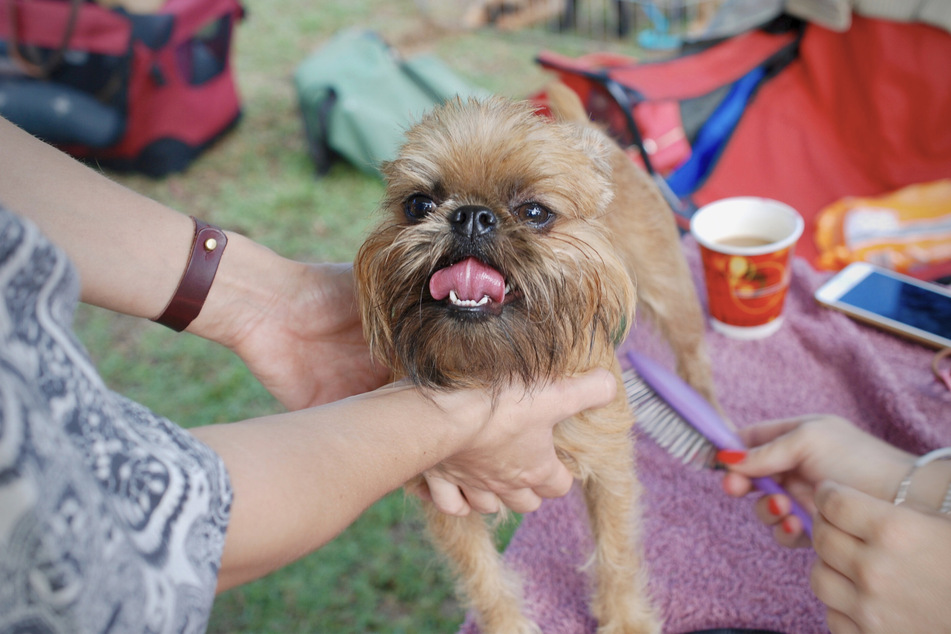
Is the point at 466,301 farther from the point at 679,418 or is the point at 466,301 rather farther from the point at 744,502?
the point at 744,502

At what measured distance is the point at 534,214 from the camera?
1.43m

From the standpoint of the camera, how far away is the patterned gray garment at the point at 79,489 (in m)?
0.66

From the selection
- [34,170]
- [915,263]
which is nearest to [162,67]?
[34,170]

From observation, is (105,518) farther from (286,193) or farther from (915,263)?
(286,193)

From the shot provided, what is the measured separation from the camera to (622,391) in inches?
70.7

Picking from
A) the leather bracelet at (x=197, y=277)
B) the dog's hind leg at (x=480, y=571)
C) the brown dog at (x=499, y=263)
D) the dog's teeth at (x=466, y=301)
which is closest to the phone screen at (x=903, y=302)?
the brown dog at (x=499, y=263)

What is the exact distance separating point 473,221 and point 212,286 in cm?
75

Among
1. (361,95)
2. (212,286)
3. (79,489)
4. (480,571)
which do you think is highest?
(79,489)

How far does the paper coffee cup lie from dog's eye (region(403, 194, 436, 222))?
145 cm

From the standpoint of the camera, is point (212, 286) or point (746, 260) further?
point (746, 260)

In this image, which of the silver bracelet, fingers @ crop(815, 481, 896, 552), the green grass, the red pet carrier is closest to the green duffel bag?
the green grass

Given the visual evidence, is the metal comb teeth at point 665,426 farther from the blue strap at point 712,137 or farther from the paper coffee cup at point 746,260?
A: the blue strap at point 712,137

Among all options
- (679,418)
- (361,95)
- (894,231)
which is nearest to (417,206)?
(679,418)

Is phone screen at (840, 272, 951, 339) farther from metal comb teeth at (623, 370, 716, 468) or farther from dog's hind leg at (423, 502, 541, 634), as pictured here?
dog's hind leg at (423, 502, 541, 634)
